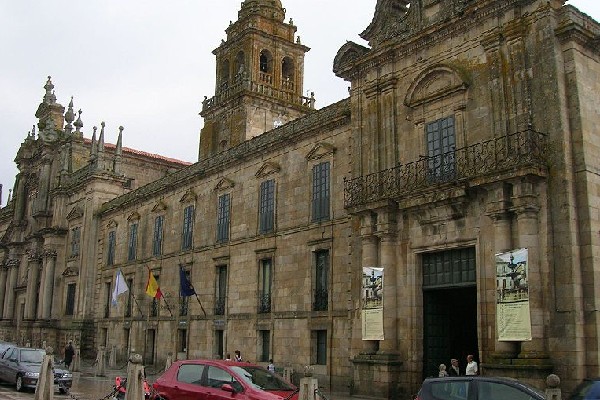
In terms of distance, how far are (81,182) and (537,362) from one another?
1362 inches

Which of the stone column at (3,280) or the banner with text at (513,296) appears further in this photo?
the stone column at (3,280)

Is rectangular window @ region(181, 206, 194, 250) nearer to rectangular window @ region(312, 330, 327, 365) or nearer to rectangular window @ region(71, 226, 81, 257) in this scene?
rectangular window @ region(312, 330, 327, 365)

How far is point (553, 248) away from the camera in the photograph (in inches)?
598

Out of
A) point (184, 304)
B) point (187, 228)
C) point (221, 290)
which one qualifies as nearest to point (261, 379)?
point (221, 290)

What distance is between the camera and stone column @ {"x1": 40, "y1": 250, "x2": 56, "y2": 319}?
4379 centimetres

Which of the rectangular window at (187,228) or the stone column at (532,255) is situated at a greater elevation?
the rectangular window at (187,228)

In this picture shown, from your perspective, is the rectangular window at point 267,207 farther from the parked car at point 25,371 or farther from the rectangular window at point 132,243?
the rectangular window at point 132,243

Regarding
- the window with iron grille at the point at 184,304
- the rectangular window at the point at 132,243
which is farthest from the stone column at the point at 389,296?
the rectangular window at the point at 132,243

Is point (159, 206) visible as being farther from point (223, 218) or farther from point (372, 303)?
point (372, 303)

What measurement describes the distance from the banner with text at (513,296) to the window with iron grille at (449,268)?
1.53m

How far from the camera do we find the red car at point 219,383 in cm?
1206

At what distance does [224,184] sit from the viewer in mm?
29141

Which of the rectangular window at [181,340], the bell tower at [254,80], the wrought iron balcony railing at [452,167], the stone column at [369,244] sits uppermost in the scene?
the bell tower at [254,80]

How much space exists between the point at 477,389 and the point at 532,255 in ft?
18.9
